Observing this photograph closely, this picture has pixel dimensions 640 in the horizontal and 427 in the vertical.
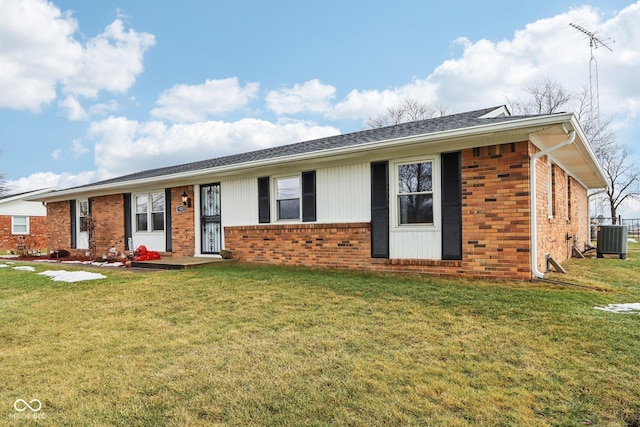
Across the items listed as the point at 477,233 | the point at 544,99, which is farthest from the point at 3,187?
the point at 544,99

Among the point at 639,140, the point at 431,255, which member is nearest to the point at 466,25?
the point at 431,255

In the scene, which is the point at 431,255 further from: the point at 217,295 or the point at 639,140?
the point at 639,140

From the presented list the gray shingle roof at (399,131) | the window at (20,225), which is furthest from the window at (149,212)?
the window at (20,225)

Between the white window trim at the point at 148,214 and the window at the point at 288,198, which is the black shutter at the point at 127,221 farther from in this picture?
the window at the point at 288,198

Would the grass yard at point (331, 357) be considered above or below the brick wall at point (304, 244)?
below

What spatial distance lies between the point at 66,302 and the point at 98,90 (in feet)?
35.7

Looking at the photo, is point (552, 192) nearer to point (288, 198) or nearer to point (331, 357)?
point (288, 198)

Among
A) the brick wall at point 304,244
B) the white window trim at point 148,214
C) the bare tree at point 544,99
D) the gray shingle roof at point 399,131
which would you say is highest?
the bare tree at point 544,99

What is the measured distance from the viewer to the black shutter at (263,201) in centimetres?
938

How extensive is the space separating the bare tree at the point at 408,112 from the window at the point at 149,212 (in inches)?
771

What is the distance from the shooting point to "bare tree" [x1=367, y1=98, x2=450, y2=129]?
88.4 feet

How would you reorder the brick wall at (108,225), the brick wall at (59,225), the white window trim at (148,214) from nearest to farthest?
the brick wall at (108,225) < the white window trim at (148,214) < the brick wall at (59,225)

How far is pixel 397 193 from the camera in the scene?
7.43 m

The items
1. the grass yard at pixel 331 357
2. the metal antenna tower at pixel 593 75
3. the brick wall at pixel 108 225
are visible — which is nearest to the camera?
the grass yard at pixel 331 357
